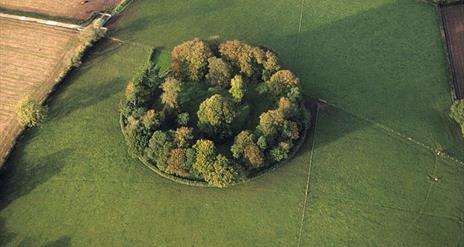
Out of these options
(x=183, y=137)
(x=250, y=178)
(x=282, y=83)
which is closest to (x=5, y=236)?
(x=183, y=137)

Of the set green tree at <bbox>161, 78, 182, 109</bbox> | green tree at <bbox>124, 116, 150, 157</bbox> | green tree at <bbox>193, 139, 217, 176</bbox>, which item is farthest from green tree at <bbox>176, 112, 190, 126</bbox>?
green tree at <bbox>193, 139, 217, 176</bbox>

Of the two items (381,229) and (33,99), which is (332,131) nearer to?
(381,229)

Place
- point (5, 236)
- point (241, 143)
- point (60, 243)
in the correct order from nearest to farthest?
point (60, 243)
point (5, 236)
point (241, 143)

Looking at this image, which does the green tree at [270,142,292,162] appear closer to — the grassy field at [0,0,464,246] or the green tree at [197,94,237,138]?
the grassy field at [0,0,464,246]

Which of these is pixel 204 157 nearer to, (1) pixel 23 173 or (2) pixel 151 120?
(2) pixel 151 120

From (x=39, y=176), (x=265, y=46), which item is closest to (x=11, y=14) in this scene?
(x=39, y=176)

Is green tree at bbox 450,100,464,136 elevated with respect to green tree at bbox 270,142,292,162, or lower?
lower
